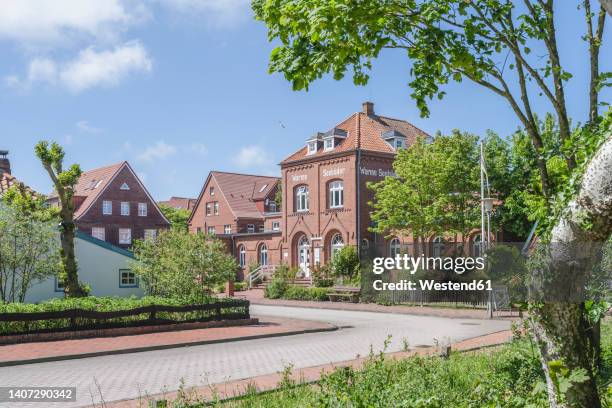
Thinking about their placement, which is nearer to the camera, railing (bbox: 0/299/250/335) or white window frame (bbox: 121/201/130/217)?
railing (bbox: 0/299/250/335)

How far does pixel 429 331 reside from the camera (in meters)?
19.7

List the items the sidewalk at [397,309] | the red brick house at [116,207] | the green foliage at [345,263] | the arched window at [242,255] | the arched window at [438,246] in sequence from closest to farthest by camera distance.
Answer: the sidewalk at [397,309] → the green foliage at [345,263] → the arched window at [438,246] → the arched window at [242,255] → the red brick house at [116,207]

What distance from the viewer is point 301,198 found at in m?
47.4

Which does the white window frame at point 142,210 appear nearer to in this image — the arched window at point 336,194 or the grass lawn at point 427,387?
the arched window at point 336,194

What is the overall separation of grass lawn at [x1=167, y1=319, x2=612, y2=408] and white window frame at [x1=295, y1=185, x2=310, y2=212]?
36.7 meters

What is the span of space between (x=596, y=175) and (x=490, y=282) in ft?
74.8

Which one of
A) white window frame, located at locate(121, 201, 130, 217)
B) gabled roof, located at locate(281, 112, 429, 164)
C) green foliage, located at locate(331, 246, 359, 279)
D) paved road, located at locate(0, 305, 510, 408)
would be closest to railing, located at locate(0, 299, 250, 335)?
paved road, located at locate(0, 305, 510, 408)

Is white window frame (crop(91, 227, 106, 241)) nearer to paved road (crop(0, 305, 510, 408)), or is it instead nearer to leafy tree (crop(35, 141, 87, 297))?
leafy tree (crop(35, 141, 87, 297))

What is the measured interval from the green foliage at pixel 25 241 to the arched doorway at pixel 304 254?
23.7m

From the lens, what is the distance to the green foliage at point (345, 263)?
39.7 m


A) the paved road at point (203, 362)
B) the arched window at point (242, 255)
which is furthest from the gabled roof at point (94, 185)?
the paved road at point (203, 362)

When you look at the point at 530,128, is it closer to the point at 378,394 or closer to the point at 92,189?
the point at 378,394

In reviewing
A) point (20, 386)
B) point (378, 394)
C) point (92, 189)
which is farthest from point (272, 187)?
point (378, 394)

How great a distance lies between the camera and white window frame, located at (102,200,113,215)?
56719 millimetres
